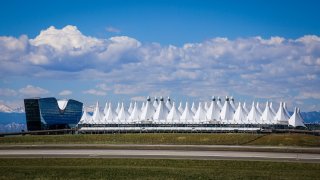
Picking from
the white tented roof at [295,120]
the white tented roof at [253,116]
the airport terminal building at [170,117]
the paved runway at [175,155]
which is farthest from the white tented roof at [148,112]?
the paved runway at [175,155]

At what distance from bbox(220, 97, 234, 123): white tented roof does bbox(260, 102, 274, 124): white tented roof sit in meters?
8.55

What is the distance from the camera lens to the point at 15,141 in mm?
86375

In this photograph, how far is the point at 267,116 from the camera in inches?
4818

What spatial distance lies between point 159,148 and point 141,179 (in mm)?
25112

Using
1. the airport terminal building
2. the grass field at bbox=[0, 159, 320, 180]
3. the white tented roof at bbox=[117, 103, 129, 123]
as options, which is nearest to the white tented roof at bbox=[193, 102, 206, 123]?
the airport terminal building

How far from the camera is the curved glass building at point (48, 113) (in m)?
152

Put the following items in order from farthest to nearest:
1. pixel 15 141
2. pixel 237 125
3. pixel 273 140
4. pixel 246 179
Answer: pixel 237 125, pixel 15 141, pixel 273 140, pixel 246 179

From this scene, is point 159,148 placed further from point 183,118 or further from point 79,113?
point 79,113

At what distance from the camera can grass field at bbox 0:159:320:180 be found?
3722 cm

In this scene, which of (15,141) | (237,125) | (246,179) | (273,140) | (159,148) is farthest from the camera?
(237,125)

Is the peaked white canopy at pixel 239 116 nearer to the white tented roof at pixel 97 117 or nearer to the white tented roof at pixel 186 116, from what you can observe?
the white tented roof at pixel 186 116

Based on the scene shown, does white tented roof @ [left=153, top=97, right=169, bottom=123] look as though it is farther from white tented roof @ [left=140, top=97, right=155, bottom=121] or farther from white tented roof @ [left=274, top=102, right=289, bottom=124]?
white tented roof @ [left=274, top=102, right=289, bottom=124]

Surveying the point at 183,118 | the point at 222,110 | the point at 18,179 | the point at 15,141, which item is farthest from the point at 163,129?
the point at 18,179

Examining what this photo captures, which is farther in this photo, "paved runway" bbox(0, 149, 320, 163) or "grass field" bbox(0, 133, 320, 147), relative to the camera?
"grass field" bbox(0, 133, 320, 147)
